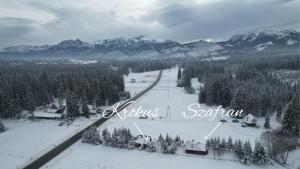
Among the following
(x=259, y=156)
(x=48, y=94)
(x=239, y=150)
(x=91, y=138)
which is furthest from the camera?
(x=48, y=94)

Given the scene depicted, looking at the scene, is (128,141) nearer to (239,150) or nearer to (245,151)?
(239,150)

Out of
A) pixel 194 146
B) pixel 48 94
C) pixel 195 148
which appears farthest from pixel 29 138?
pixel 48 94

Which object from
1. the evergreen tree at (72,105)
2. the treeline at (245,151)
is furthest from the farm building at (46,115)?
the treeline at (245,151)

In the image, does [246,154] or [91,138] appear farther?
[91,138]

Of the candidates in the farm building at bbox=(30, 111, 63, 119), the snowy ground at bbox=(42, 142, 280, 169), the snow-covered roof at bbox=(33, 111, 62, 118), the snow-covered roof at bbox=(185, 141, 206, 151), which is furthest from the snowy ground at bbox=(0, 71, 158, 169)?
the snow-covered roof at bbox=(185, 141, 206, 151)

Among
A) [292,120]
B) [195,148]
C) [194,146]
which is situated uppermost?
[292,120]

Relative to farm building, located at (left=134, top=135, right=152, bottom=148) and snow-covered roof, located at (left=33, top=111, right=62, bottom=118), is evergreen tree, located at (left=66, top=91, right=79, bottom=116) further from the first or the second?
farm building, located at (left=134, top=135, right=152, bottom=148)

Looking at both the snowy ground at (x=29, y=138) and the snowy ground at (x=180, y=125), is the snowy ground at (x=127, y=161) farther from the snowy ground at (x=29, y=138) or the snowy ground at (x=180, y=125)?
the snowy ground at (x=180, y=125)
